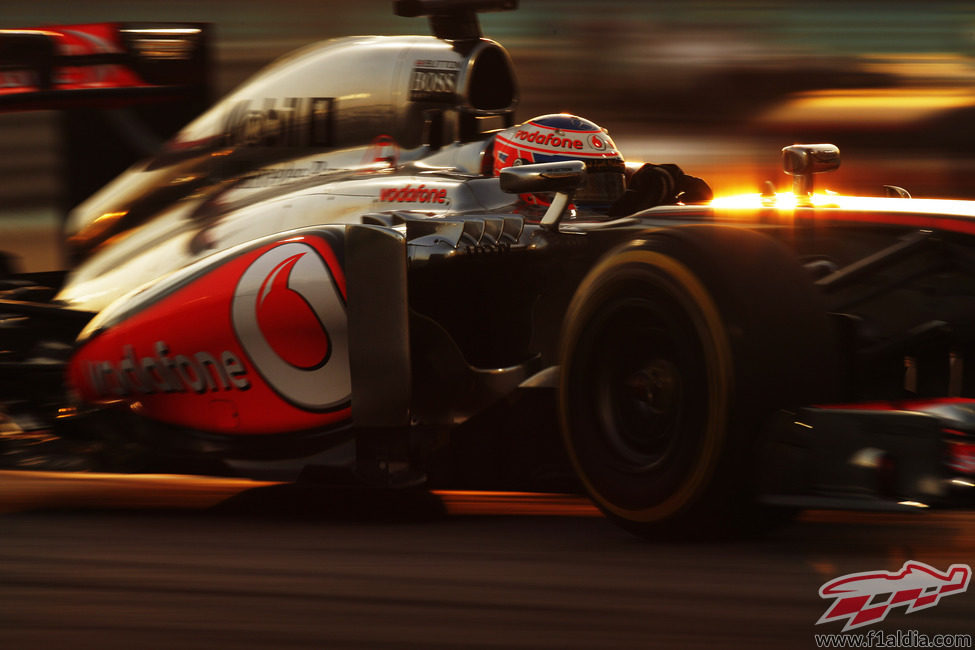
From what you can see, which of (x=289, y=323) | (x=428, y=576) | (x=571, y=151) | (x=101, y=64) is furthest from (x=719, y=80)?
(x=428, y=576)

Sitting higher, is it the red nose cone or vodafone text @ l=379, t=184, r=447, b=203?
vodafone text @ l=379, t=184, r=447, b=203

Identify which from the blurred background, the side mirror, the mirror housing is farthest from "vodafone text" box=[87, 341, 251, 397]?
the blurred background

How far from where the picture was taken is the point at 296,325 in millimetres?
4266

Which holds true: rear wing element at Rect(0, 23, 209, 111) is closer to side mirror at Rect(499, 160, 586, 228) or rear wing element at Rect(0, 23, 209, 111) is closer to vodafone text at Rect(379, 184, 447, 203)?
vodafone text at Rect(379, 184, 447, 203)

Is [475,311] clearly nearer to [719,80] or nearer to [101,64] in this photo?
[101,64]

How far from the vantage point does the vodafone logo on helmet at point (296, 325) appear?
4203 mm

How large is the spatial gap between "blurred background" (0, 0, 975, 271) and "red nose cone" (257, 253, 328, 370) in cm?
746

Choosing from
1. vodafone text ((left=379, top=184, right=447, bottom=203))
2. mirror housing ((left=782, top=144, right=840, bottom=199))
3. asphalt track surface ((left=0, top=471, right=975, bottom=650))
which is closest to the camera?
asphalt track surface ((left=0, top=471, right=975, bottom=650))

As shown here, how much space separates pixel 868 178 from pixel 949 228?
785 cm

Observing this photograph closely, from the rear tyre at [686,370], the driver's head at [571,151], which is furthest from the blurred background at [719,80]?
the rear tyre at [686,370]

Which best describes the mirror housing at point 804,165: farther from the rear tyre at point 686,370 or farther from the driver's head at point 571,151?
the driver's head at point 571,151

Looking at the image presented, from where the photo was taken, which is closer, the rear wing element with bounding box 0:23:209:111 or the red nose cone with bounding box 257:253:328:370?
the red nose cone with bounding box 257:253:328:370

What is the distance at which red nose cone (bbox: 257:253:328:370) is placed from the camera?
4.23 m

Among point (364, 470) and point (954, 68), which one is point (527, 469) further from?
point (954, 68)
